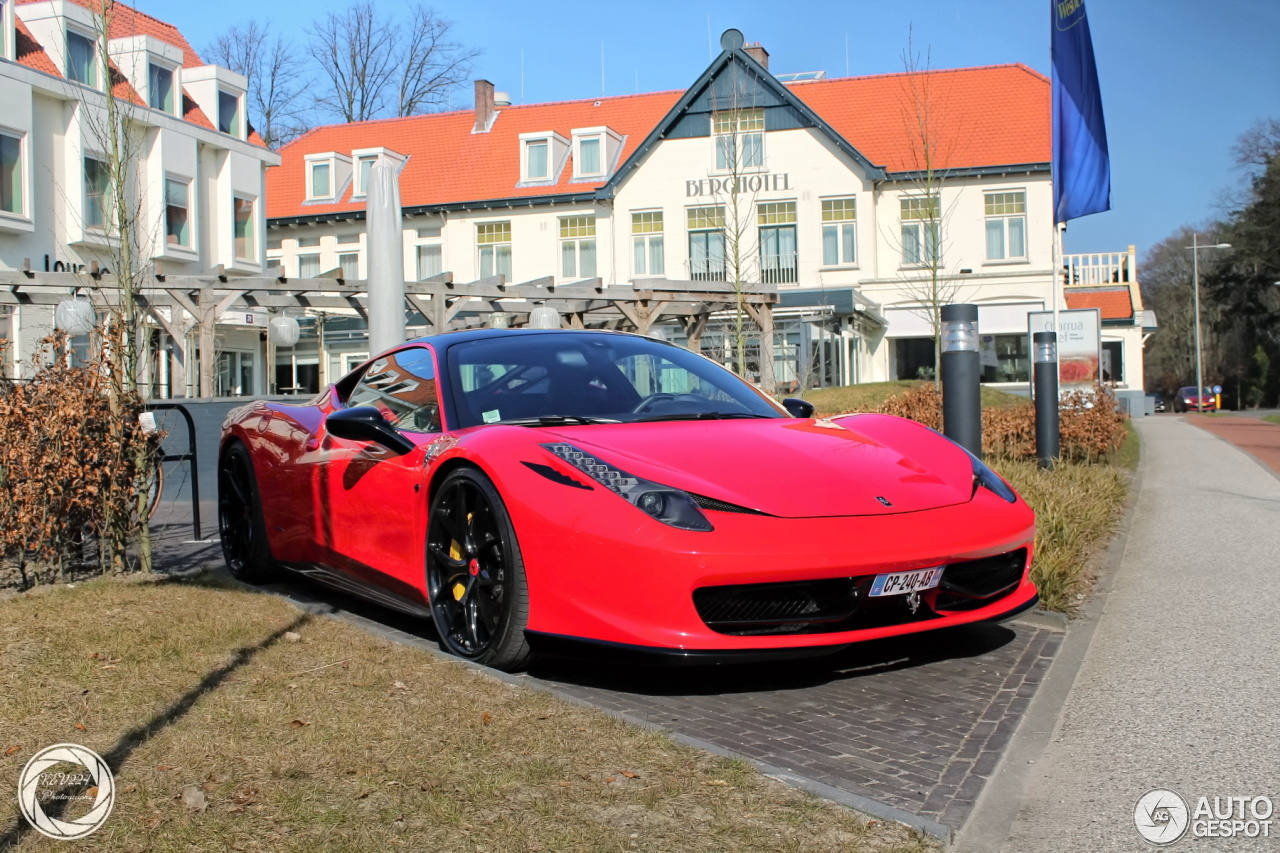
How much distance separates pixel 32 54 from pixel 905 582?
2712 centimetres

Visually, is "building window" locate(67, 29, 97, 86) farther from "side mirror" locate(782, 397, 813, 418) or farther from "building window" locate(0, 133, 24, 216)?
"side mirror" locate(782, 397, 813, 418)

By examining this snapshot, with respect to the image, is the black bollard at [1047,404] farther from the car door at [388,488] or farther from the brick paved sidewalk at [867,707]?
the car door at [388,488]

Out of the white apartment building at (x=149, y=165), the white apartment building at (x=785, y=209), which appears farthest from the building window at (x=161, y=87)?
the white apartment building at (x=785, y=209)

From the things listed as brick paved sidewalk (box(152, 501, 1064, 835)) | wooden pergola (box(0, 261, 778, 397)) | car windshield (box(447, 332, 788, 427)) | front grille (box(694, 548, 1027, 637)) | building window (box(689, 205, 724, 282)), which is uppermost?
Result: building window (box(689, 205, 724, 282))

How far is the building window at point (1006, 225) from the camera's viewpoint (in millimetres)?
33000

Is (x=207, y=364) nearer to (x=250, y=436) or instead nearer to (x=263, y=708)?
(x=250, y=436)

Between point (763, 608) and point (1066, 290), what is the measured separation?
4208 centimetres

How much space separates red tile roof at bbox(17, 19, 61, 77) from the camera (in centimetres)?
2498

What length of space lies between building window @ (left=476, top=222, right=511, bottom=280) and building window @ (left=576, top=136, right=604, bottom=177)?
2.97m

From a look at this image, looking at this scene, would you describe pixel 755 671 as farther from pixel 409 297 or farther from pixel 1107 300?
pixel 1107 300

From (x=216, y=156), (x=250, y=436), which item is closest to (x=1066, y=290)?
(x=216, y=156)

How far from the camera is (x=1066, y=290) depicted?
140 feet

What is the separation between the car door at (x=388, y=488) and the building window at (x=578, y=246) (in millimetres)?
31030

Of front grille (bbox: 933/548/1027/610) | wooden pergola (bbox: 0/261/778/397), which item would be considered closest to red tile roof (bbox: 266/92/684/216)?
wooden pergola (bbox: 0/261/778/397)
